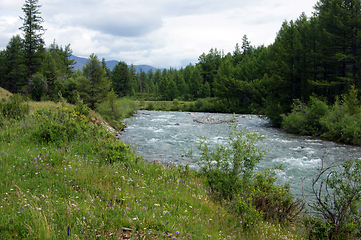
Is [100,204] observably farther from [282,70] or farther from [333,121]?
[282,70]

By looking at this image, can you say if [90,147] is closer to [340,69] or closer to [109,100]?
[109,100]

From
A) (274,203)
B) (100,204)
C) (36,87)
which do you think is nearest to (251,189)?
(274,203)

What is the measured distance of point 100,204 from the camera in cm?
403

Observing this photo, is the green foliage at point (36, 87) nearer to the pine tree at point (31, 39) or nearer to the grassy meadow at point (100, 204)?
the pine tree at point (31, 39)

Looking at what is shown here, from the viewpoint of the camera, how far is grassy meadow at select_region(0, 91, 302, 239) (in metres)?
3.14

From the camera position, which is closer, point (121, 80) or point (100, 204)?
point (100, 204)

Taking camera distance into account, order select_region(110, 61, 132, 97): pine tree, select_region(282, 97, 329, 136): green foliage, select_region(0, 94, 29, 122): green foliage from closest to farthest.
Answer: select_region(0, 94, 29, 122): green foliage, select_region(282, 97, 329, 136): green foliage, select_region(110, 61, 132, 97): pine tree

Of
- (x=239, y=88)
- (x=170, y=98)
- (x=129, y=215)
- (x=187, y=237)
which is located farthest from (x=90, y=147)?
(x=170, y=98)

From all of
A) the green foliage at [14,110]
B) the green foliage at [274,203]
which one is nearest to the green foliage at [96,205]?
the green foliage at [274,203]

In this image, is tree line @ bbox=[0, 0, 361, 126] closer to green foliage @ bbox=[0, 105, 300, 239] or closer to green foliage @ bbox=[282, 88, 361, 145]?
green foliage @ bbox=[282, 88, 361, 145]

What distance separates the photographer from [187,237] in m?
3.47

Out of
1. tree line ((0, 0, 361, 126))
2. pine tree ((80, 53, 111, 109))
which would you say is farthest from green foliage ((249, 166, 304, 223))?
pine tree ((80, 53, 111, 109))

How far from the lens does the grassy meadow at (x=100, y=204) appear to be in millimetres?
3141

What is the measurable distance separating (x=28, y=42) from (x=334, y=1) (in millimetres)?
53736
